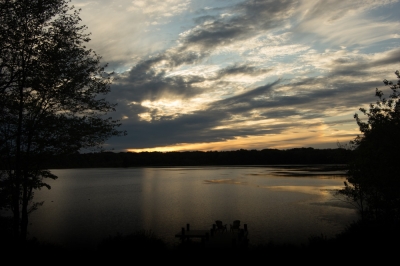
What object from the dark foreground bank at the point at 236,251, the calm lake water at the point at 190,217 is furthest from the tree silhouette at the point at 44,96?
the calm lake water at the point at 190,217

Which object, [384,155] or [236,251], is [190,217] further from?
[384,155]

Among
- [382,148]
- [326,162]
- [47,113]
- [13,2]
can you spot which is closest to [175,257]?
[47,113]

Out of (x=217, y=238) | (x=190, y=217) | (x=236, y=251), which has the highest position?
(x=236, y=251)

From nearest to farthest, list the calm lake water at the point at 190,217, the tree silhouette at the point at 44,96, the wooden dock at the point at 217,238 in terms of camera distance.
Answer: the tree silhouette at the point at 44,96 < the wooden dock at the point at 217,238 < the calm lake water at the point at 190,217

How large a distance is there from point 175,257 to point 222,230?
9.07 m

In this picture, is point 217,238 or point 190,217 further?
point 190,217

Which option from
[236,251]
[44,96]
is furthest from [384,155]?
[44,96]

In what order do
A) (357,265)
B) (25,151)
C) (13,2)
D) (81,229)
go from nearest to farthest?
(13,2)
(357,265)
(25,151)
(81,229)

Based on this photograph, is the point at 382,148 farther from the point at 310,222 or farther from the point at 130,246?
the point at 310,222

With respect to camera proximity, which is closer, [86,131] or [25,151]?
[86,131]

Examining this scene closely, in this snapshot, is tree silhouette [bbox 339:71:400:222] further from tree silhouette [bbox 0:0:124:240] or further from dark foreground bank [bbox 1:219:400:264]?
tree silhouette [bbox 0:0:124:240]

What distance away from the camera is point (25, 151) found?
17.5m

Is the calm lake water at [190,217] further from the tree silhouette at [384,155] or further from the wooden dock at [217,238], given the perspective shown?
the tree silhouette at [384,155]

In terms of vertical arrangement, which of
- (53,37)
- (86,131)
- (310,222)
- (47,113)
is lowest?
(310,222)
